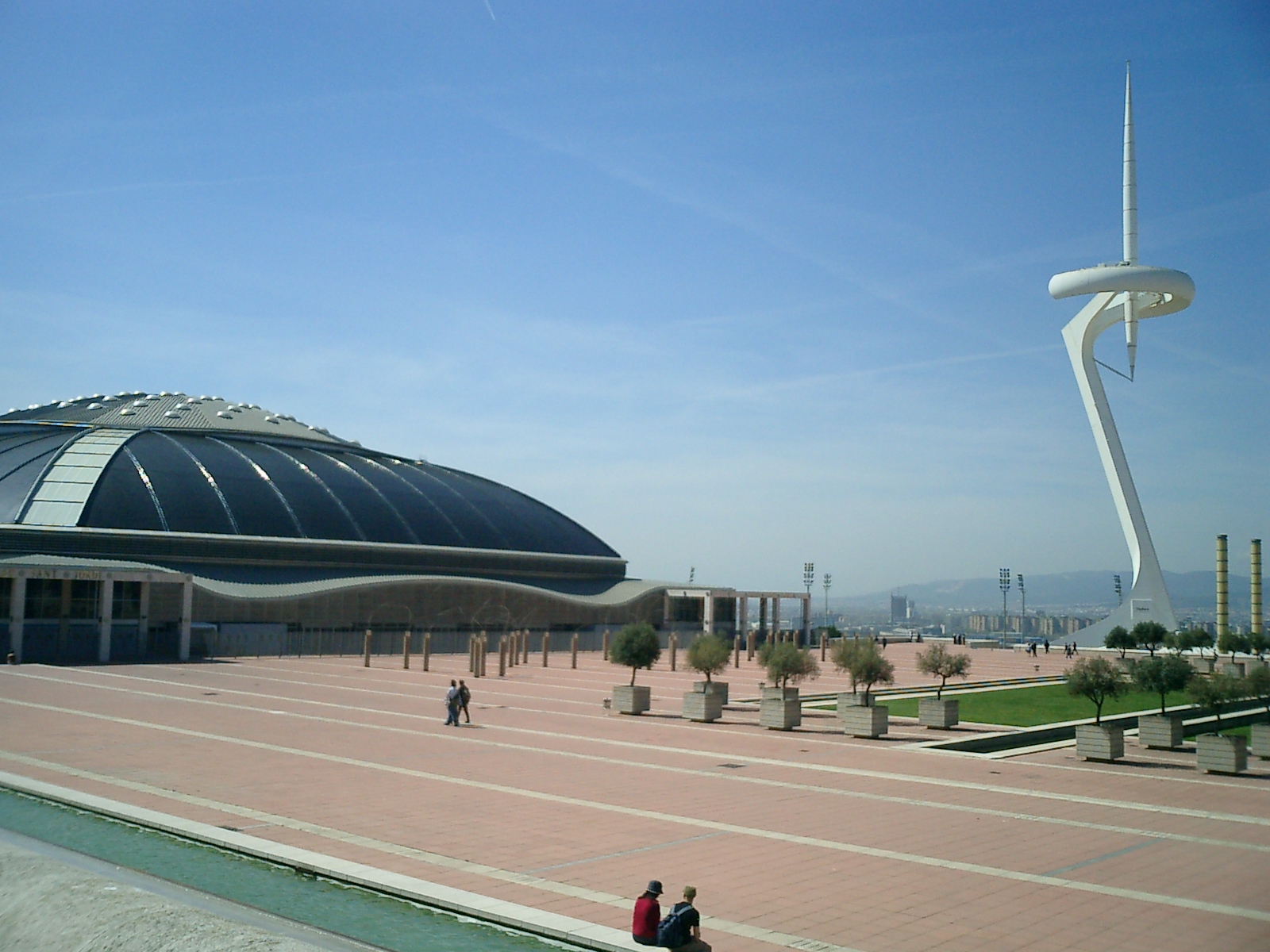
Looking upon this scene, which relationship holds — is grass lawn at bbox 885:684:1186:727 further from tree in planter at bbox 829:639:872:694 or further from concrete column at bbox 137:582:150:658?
concrete column at bbox 137:582:150:658

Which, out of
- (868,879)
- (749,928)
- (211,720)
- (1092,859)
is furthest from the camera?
(211,720)

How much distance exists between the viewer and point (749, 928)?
10.2m

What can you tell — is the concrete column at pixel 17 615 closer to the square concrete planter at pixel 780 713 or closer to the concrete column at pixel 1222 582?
the square concrete planter at pixel 780 713

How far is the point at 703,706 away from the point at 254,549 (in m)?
35.7

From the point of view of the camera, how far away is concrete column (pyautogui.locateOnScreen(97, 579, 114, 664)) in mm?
43219

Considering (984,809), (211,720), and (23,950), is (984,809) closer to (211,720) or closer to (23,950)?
(23,950)

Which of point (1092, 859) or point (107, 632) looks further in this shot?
point (107, 632)

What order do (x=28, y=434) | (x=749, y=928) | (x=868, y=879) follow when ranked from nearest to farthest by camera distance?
(x=749, y=928), (x=868, y=879), (x=28, y=434)

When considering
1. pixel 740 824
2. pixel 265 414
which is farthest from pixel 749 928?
pixel 265 414

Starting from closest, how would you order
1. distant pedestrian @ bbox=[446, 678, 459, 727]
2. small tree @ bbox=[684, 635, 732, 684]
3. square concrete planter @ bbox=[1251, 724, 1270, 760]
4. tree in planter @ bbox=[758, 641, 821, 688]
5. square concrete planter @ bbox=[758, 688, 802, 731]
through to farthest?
square concrete planter @ bbox=[1251, 724, 1270, 760] → distant pedestrian @ bbox=[446, 678, 459, 727] → square concrete planter @ bbox=[758, 688, 802, 731] → tree in planter @ bbox=[758, 641, 821, 688] → small tree @ bbox=[684, 635, 732, 684]

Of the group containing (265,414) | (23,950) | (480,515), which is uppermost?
(265,414)

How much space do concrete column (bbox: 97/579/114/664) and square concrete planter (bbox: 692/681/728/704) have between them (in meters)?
24.7

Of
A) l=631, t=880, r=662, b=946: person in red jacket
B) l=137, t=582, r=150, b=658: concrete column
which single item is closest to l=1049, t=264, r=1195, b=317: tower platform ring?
l=137, t=582, r=150, b=658: concrete column

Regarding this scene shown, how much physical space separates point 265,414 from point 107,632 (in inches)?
1413
